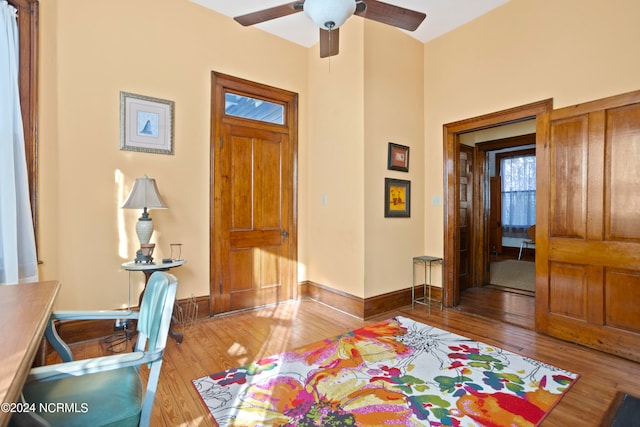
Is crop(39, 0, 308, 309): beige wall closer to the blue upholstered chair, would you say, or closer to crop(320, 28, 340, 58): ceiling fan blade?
crop(320, 28, 340, 58): ceiling fan blade

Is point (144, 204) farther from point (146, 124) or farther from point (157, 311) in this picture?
point (157, 311)

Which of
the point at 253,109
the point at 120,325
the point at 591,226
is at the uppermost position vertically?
the point at 253,109

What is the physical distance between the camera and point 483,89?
144 inches

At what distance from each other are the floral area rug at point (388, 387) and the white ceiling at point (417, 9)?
3.44 meters

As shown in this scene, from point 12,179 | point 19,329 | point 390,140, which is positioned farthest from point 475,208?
point 12,179

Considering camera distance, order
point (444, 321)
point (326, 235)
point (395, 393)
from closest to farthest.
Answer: point (395, 393) → point (444, 321) → point (326, 235)

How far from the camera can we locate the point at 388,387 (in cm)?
218

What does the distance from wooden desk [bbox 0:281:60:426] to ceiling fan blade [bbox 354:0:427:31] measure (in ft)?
8.28

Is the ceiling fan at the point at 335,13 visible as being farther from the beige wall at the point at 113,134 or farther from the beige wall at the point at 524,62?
the beige wall at the point at 524,62

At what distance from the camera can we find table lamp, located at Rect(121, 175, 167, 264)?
112 inches

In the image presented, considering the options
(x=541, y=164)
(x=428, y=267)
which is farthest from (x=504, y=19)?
(x=428, y=267)

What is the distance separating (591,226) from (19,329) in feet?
12.5

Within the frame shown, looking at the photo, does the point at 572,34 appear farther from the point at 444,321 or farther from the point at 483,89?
the point at 444,321

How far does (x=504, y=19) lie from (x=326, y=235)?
3118mm
